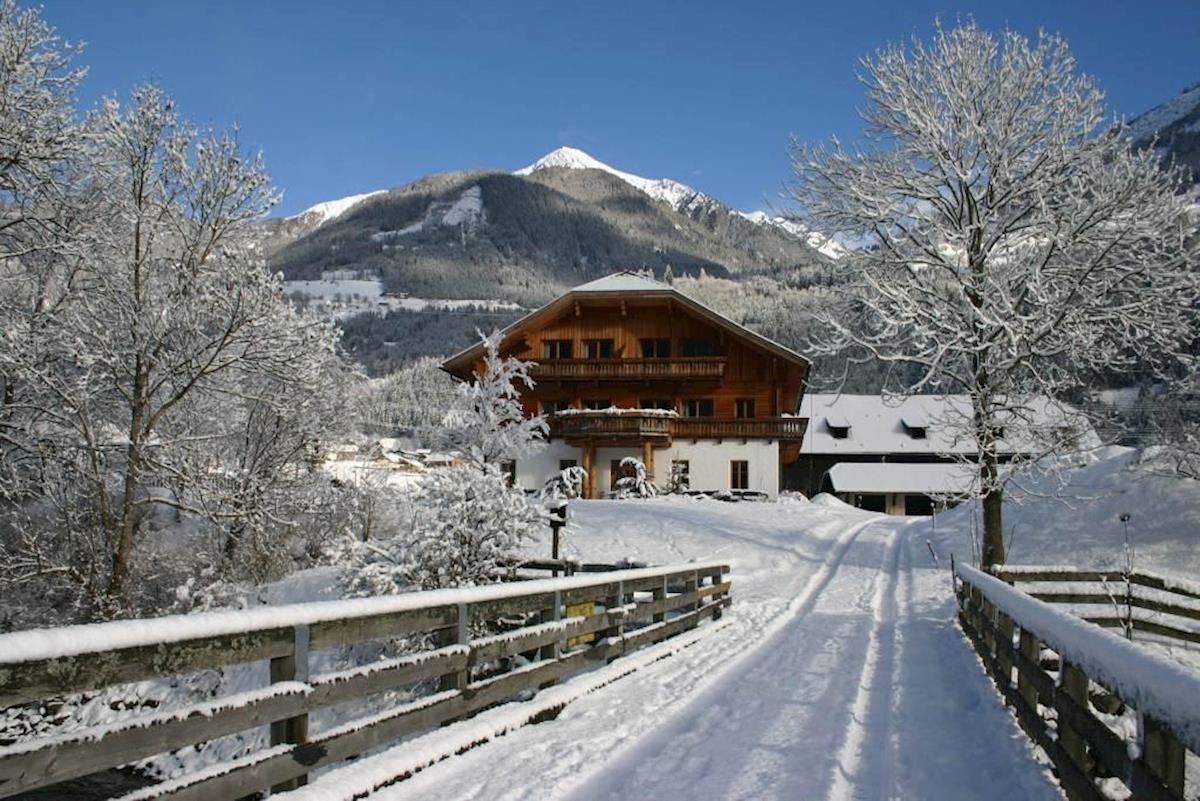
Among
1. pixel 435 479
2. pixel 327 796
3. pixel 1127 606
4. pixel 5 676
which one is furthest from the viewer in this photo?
pixel 435 479

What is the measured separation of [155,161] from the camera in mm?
16984

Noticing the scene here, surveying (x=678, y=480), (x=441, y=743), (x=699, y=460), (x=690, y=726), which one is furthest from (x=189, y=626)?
(x=699, y=460)

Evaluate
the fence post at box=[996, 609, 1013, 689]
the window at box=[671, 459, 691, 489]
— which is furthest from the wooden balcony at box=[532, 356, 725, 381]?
the fence post at box=[996, 609, 1013, 689]

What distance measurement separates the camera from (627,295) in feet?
140

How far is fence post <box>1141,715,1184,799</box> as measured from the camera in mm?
3289

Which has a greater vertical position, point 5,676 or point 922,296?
point 922,296

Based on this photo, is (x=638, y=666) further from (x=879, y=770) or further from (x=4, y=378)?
(x=4, y=378)

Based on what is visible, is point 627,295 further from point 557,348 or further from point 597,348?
point 557,348

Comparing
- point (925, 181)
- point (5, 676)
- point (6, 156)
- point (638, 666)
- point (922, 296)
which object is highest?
point (925, 181)

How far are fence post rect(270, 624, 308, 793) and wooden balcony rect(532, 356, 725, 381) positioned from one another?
122ft

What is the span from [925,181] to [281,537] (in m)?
19.3

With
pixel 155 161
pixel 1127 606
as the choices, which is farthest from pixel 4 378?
pixel 1127 606

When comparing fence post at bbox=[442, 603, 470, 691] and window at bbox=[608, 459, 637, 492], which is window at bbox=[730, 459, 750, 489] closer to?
window at bbox=[608, 459, 637, 492]

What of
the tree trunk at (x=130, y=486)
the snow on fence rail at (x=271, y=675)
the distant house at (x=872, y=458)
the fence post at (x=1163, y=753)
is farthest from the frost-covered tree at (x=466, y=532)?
the distant house at (x=872, y=458)
